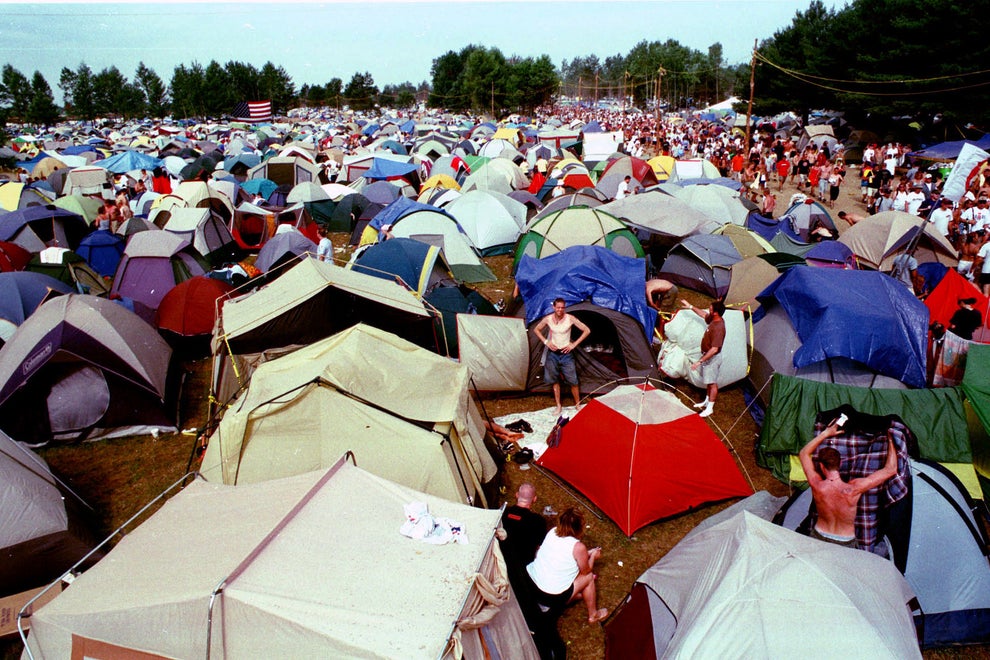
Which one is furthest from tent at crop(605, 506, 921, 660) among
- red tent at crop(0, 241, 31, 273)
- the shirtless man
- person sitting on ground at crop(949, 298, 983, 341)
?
red tent at crop(0, 241, 31, 273)

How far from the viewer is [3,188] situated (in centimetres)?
1950

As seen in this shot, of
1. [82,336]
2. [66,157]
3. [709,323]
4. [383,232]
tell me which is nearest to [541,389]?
[709,323]

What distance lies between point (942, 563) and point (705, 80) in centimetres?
9692

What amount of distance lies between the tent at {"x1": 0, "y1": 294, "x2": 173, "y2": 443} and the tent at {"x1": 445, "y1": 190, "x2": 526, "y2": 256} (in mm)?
8953

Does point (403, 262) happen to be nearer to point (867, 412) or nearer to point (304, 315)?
point (304, 315)

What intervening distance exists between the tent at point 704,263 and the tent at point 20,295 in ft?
36.3

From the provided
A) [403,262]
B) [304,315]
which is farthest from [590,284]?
[304,315]

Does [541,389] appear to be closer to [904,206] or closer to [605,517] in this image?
[605,517]

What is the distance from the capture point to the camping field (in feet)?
17.9

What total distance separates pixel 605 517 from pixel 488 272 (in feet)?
28.6

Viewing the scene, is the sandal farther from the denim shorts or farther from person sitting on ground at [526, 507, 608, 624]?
the denim shorts

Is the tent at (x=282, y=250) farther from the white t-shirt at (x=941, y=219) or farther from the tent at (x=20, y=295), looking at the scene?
the white t-shirt at (x=941, y=219)

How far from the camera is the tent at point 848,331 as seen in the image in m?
7.42

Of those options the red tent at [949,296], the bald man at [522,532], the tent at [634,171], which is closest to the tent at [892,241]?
the red tent at [949,296]
